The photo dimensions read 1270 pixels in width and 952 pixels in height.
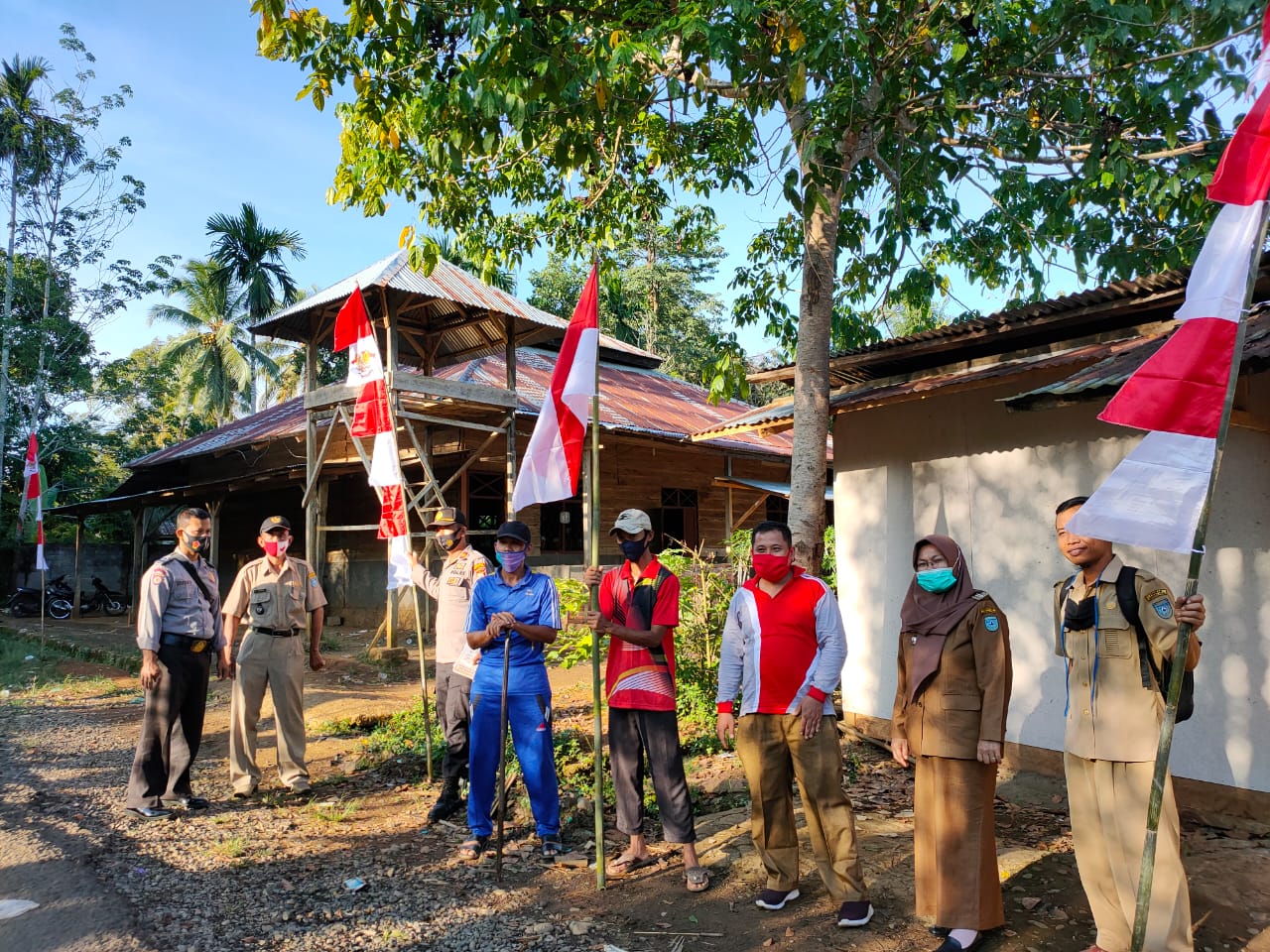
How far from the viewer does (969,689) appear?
3.60 meters

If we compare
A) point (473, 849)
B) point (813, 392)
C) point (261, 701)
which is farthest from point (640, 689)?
point (261, 701)

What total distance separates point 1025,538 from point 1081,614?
280 cm

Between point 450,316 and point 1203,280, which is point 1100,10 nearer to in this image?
point 1203,280

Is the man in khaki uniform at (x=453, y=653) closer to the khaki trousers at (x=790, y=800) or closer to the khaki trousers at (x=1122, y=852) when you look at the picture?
the khaki trousers at (x=790, y=800)

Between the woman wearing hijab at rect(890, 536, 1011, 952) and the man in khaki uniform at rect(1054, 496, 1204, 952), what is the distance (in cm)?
30

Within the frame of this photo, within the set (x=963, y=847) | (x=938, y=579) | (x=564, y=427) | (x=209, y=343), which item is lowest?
(x=963, y=847)

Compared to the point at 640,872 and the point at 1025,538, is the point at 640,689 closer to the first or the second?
the point at 640,872

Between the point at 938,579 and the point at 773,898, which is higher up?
the point at 938,579

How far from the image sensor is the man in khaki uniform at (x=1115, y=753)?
322 cm

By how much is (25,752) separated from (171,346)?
85.9 feet

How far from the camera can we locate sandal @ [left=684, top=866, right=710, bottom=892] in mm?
4270

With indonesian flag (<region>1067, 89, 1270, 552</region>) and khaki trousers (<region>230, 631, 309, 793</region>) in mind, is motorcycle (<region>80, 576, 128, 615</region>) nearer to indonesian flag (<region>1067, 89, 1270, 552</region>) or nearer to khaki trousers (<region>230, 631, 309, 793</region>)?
khaki trousers (<region>230, 631, 309, 793</region>)

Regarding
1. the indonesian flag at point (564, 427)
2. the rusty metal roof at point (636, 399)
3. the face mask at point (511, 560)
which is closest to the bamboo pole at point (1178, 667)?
the indonesian flag at point (564, 427)

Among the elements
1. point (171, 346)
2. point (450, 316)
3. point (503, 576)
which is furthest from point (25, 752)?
point (171, 346)
